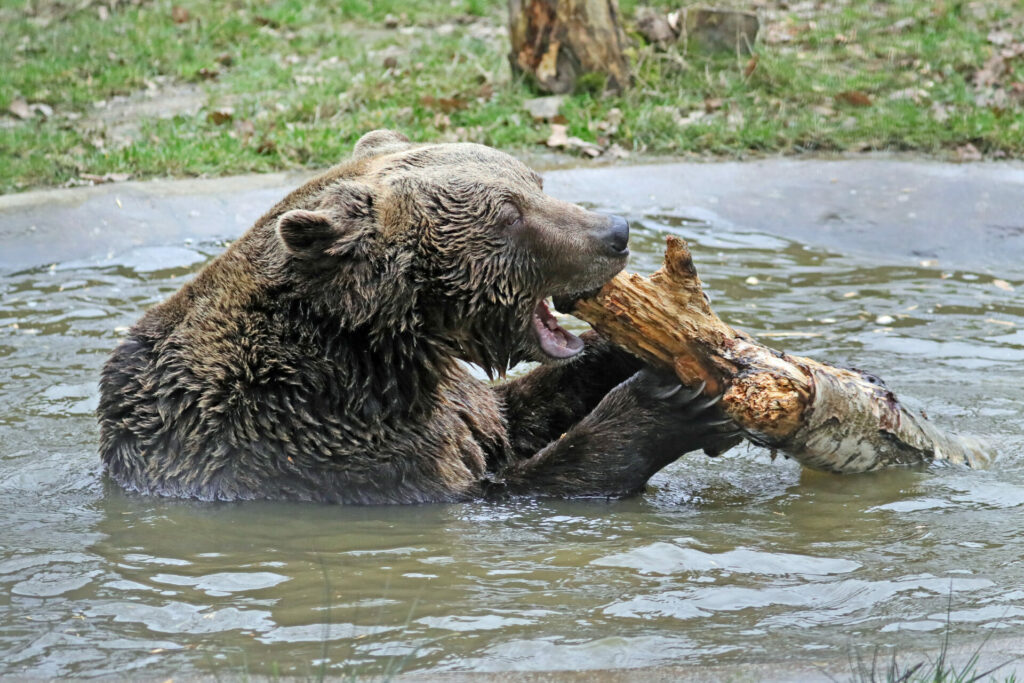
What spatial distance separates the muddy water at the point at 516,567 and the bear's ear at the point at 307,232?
3.83ft

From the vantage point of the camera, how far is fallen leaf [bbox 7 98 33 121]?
42.6ft

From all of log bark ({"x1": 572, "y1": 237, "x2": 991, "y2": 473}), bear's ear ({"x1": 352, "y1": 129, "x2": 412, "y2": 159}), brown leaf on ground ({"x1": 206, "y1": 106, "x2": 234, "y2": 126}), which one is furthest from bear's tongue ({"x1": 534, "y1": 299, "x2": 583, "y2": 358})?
brown leaf on ground ({"x1": 206, "y1": 106, "x2": 234, "y2": 126})

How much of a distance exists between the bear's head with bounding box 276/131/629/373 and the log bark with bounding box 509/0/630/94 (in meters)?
8.49

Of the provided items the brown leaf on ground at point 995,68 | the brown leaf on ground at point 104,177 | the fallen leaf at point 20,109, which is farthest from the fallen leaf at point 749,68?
the fallen leaf at point 20,109

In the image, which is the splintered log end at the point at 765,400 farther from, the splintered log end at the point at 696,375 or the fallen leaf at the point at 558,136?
the fallen leaf at the point at 558,136

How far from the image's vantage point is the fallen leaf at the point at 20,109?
12977mm

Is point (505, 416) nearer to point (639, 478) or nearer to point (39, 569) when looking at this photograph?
point (639, 478)

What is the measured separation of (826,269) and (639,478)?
467cm

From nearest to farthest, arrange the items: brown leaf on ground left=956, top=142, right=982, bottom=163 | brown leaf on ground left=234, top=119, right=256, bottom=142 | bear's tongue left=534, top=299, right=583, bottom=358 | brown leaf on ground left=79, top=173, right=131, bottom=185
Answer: bear's tongue left=534, top=299, right=583, bottom=358, brown leaf on ground left=79, top=173, right=131, bottom=185, brown leaf on ground left=956, top=142, right=982, bottom=163, brown leaf on ground left=234, top=119, right=256, bottom=142

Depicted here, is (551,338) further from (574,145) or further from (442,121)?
(442,121)

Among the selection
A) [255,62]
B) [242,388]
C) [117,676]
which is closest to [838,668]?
[117,676]

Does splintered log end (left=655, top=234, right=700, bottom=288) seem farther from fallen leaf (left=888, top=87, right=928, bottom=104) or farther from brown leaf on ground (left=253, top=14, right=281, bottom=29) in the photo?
brown leaf on ground (left=253, top=14, right=281, bottom=29)

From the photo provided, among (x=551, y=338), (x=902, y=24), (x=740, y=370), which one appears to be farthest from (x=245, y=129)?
(x=740, y=370)

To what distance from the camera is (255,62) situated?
1523 cm
